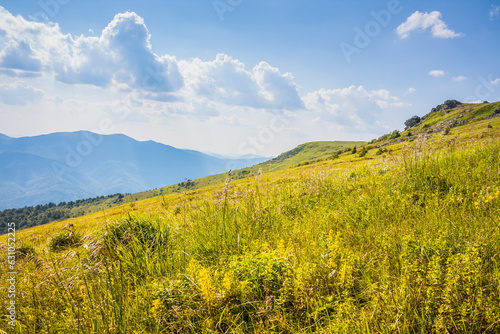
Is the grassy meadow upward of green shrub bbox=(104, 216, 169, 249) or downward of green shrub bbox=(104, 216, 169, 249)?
downward

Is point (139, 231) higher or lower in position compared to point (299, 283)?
higher

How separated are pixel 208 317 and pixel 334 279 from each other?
5.41ft

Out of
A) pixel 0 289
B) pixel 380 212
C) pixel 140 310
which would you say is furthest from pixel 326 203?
pixel 0 289

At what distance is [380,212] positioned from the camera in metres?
5.34

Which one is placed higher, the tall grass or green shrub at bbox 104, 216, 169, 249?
green shrub at bbox 104, 216, 169, 249

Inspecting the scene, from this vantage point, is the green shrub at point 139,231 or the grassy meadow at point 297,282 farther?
the green shrub at point 139,231

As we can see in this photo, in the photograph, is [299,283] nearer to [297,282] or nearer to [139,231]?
[297,282]

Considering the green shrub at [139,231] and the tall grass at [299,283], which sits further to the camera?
the green shrub at [139,231]

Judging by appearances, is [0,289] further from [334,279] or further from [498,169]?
[498,169]

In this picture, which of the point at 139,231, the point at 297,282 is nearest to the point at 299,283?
the point at 297,282

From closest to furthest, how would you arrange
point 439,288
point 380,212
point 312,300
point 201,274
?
point 439,288 < point 312,300 < point 201,274 < point 380,212

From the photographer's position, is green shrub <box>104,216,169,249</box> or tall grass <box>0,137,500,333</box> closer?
tall grass <box>0,137,500,333</box>

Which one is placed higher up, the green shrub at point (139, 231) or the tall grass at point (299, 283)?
the green shrub at point (139, 231)

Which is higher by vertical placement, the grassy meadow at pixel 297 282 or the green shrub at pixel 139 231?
the green shrub at pixel 139 231
